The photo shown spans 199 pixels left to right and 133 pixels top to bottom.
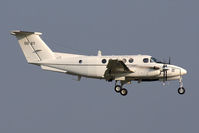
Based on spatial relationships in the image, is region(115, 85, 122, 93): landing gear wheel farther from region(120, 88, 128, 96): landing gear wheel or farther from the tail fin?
the tail fin

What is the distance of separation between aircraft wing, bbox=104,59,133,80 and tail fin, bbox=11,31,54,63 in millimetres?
5597

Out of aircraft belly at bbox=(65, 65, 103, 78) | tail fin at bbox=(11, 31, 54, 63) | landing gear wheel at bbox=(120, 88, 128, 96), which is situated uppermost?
tail fin at bbox=(11, 31, 54, 63)

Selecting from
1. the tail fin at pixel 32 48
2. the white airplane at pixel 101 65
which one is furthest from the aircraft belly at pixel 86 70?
the tail fin at pixel 32 48

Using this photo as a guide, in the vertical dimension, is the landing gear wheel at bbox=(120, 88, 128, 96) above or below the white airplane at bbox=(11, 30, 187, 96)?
below

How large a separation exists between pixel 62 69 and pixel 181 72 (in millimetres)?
10016

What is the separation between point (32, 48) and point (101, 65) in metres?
6.58

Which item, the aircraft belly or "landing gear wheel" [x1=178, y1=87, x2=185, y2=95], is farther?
the aircraft belly

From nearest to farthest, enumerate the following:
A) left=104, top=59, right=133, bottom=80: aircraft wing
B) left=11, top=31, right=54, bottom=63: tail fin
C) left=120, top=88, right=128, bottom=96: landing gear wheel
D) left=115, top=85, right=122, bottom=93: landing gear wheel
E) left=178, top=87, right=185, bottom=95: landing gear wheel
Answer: left=104, top=59, right=133, bottom=80: aircraft wing, left=178, top=87, right=185, bottom=95: landing gear wheel, left=120, top=88, right=128, bottom=96: landing gear wheel, left=115, top=85, right=122, bottom=93: landing gear wheel, left=11, top=31, right=54, bottom=63: tail fin

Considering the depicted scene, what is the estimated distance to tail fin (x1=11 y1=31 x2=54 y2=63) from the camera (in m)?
38.2

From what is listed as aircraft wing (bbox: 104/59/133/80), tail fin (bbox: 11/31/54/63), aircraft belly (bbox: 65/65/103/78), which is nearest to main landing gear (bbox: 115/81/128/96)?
aircraft wing (bbox: 104/59/133/80)

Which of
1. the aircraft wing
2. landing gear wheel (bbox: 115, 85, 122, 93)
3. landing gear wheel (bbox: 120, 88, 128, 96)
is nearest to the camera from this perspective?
the aircraft wing

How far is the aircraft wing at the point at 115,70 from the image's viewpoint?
34.5 m

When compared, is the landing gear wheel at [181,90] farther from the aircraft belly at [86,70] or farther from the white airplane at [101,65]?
the aircraft belly at [86,70]

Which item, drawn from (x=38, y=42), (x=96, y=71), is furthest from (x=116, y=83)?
(x=38, y=42)
